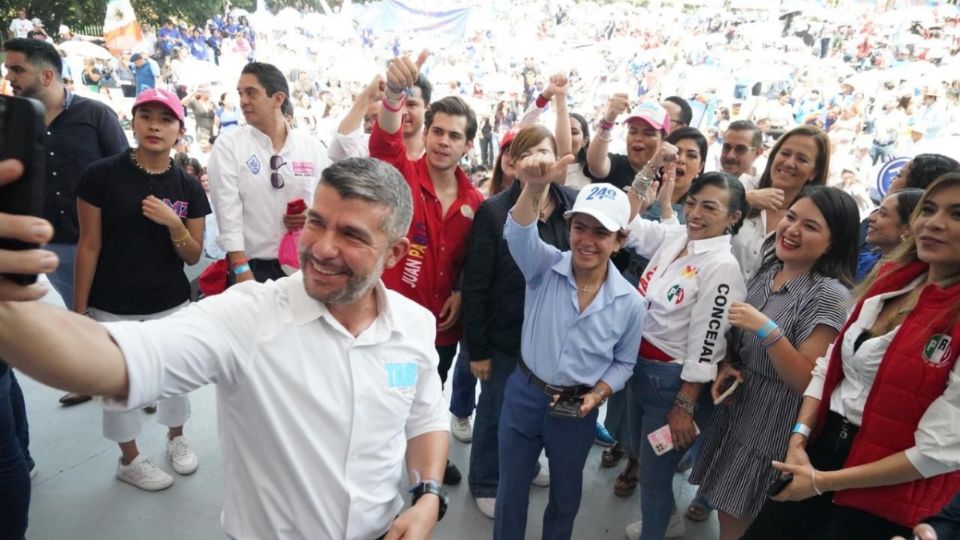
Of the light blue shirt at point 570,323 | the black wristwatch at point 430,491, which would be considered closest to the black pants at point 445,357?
the light blue shirt at point 570,323

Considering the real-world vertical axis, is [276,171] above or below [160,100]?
below

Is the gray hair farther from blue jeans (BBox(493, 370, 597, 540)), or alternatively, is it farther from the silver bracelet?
the silver bracelet

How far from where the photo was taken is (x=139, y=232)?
2.42m

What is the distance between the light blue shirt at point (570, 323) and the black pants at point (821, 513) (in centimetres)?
63

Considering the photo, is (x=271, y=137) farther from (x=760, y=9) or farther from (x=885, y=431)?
(x=760, y=9)

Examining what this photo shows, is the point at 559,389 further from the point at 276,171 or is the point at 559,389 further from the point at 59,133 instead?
the point at 59,133

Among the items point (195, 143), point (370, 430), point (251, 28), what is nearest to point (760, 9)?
point (251, 28)

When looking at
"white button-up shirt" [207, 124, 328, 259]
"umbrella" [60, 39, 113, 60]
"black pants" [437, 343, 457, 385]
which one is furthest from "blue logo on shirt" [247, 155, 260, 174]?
"umbrella" [60, 39, 113, 60]

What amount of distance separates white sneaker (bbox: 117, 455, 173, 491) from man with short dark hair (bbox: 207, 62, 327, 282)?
0.97 meters

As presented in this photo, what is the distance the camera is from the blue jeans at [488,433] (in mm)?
2549

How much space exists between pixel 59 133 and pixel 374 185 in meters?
2.64

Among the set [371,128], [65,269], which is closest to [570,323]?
[371,128]

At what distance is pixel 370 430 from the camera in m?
1.26

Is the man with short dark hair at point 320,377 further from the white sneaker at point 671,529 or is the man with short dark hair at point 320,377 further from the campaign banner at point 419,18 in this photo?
the campaign banner at point 419,18
